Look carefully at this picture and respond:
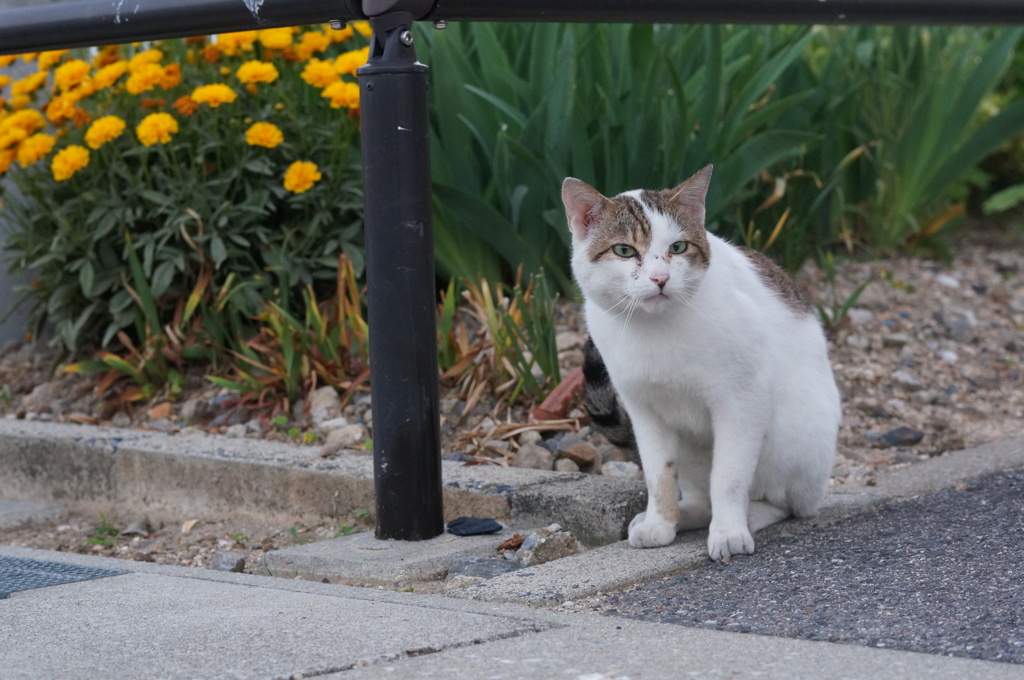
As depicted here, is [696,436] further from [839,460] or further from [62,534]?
[62,534]

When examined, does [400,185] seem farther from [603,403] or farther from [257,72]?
[257,72]

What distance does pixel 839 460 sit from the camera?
3.58m

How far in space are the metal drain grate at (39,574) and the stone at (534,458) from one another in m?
1.22

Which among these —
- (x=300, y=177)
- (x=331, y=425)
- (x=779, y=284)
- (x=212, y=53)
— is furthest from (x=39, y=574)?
(x=212, y=53)

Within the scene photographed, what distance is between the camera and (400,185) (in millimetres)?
2625

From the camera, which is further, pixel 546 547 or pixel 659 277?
pixel 546 547

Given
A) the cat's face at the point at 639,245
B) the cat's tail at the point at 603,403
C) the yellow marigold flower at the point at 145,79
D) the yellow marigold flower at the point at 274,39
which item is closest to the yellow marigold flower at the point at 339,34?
the yellow marigold flower at the point at 274,39

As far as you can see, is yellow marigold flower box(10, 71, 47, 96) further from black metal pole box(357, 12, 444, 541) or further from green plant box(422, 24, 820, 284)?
black metal pole box(357, 12, 444, 541)

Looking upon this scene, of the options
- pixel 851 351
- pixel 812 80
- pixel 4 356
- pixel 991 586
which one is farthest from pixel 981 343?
pixel 4 356

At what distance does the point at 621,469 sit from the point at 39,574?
1593mm

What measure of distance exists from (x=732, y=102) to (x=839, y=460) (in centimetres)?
141

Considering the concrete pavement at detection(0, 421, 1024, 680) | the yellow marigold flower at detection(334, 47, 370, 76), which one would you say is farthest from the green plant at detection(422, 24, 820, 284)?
the concrete pavement at detection(0, 421, 1024, 680)

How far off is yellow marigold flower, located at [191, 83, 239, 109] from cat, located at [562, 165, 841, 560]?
1809 mm

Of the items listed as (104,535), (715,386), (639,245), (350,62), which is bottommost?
(104,535)
